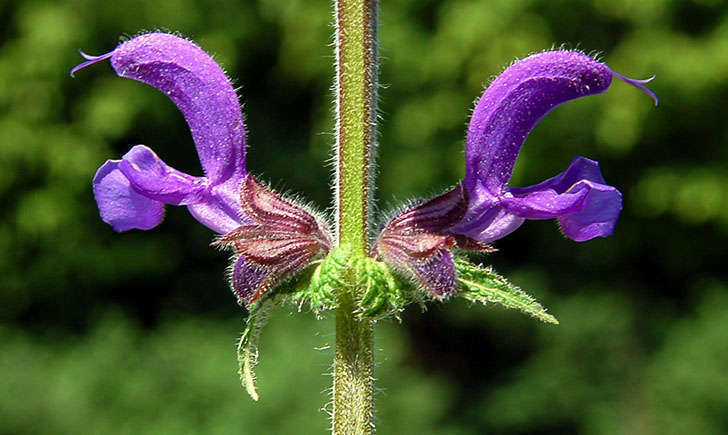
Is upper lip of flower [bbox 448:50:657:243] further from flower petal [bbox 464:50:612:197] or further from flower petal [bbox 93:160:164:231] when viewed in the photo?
flower petal [bbox 93:160:164:231]

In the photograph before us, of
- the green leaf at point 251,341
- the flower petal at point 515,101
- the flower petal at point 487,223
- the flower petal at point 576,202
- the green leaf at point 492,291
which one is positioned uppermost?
the flower petal at point 515,101

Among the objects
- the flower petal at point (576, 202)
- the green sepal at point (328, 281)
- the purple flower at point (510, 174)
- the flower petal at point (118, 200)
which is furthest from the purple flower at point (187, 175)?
the flower petal at point (576, 202)

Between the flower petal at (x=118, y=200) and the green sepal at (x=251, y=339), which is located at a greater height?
the flower petal at (x=118, y=200)

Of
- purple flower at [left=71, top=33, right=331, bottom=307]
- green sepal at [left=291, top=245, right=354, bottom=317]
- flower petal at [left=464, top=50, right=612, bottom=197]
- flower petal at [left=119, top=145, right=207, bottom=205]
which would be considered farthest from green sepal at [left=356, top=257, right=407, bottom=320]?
flower petal at [left=119, top=145, right=207, bottom=205]

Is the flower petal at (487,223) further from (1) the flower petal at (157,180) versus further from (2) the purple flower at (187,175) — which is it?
(1) the flower petal at (157,180)

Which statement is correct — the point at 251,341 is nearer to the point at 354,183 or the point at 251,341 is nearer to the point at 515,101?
the point at 354,183

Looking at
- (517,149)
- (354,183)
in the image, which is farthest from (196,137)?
(517,149)
